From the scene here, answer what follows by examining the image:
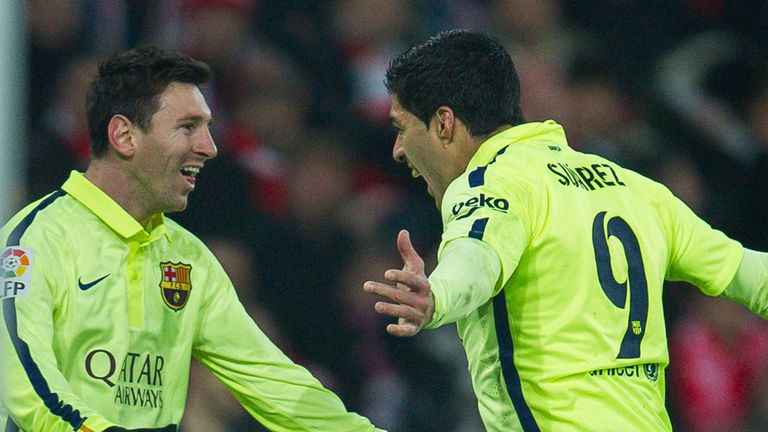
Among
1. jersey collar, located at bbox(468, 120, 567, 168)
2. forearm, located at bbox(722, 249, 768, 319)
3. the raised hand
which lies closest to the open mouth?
jersey collar, located at bbox(468, 120, 567, 168)

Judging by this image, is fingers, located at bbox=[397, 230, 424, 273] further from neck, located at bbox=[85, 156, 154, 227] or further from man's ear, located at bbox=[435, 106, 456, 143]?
neck, located at bbox=[85, 156, 154, 227]

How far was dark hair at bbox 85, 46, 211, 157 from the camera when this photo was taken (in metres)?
4.55

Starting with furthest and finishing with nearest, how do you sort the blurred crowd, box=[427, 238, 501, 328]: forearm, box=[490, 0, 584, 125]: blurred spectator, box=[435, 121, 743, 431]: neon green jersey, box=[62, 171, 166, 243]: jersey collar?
box=[490, 0, 584, 125]: blurred spectator < the blurred crowd < box=[62, 171, 166, 243]: jersey collar < box=[435, 121, 743, 431]: neon green jersey < box=[427, 238, 501, 328]: forearm

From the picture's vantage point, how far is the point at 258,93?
721cm

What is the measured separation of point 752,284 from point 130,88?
209cm

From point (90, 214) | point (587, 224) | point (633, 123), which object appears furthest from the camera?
point (633, 123)

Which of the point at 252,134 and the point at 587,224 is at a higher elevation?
the point at 252,134

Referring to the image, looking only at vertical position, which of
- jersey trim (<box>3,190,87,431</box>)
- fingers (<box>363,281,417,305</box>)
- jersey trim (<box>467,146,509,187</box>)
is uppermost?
jersey trim (<box>467,146,509,187</box>)

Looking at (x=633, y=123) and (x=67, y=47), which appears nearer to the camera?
(x=67, y=47)

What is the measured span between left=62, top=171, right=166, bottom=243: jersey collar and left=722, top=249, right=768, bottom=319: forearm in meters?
1.85

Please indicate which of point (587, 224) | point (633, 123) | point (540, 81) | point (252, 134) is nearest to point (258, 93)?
point (252, 134)

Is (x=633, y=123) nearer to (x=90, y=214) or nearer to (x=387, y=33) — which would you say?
(x=387, y=33)

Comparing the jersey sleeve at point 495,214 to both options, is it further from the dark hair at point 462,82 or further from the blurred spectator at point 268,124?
the blurred spectator at point 268,124

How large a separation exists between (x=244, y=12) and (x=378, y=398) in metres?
2.16
